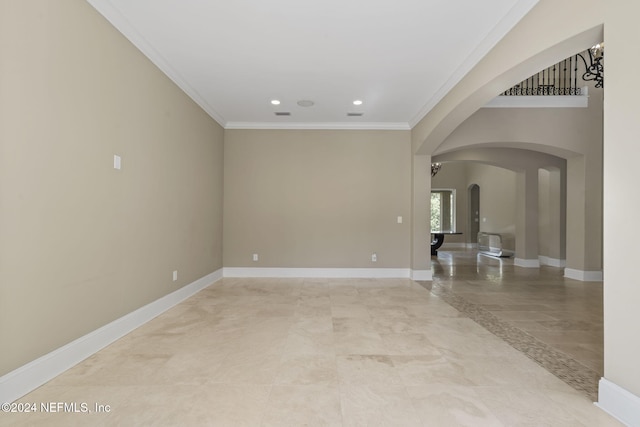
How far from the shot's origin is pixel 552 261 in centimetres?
820

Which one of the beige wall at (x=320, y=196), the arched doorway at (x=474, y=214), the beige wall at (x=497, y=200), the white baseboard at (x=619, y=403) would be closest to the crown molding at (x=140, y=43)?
the beige wall at (x=320, y=196)

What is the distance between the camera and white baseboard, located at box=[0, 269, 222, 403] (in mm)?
1950

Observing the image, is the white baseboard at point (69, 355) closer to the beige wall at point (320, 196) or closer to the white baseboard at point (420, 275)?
the beige wall at point (320, 196)

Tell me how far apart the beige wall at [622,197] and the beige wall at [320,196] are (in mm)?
4292

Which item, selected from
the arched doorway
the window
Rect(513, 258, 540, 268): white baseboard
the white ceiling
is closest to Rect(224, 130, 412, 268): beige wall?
the white ceiling

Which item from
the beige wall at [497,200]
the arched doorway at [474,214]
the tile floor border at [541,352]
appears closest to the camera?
the tile floor border at [541,352]

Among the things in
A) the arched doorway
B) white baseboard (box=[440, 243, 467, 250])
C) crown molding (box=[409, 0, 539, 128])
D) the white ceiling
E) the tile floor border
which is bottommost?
white baseboard (box=[440, 243, 467, 250])

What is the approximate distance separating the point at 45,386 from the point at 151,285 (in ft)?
4.89

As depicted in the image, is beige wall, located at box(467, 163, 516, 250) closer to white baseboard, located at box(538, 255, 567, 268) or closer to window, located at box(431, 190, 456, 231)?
window, located at box(431, 190, 456, 231)

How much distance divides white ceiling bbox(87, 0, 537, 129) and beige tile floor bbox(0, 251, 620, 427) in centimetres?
287

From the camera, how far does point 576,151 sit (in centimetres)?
611

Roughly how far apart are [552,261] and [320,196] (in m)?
6.47

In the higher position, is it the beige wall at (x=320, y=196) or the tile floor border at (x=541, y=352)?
the beige wall at (x=320, y=196)

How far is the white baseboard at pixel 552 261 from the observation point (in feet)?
26.2
